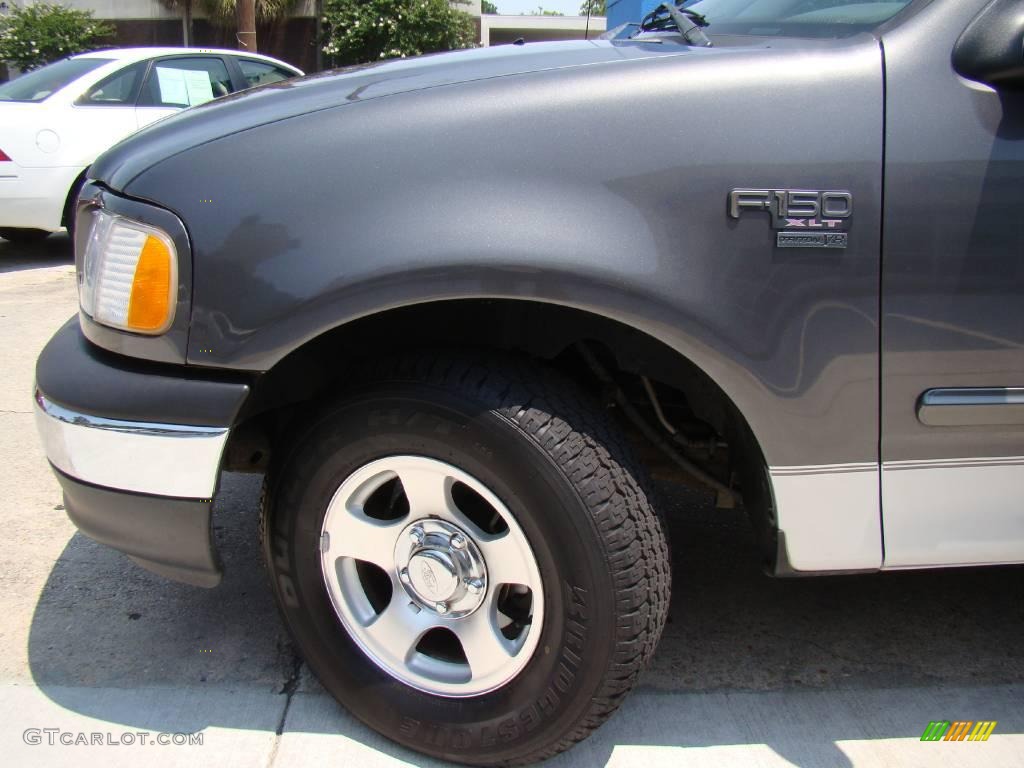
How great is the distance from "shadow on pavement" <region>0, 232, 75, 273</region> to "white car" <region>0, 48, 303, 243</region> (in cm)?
21

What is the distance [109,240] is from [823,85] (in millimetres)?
1383

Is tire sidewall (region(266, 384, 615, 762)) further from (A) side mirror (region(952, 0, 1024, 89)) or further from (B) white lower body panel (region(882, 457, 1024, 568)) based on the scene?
(A) side mirror (region(952, 0, 1024, 89))

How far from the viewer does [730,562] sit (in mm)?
2738

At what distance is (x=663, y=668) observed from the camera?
226 cm

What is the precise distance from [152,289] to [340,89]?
0.55 metres

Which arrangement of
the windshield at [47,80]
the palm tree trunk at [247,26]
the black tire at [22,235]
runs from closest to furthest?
the windshield at [47,80]
the black tire at [22,235]
the palm tree trunk at [247,26]

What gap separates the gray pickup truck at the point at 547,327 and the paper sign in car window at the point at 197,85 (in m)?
5.94

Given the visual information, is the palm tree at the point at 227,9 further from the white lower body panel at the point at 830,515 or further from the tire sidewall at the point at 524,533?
the white lower body panel at the point at 830,515

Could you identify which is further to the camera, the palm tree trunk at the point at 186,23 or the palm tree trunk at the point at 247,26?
the palm tree trunk at the point at 186,23

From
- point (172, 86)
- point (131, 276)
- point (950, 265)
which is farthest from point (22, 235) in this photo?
point (950, 265)

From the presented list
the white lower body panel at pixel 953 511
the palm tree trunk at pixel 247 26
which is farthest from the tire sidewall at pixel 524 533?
the palm tree trunk at pixel 247 26

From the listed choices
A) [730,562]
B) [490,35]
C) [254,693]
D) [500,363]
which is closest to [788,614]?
[730,562]

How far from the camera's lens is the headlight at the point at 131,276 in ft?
5.53

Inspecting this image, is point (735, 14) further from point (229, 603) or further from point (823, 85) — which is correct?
point (229, 603)
